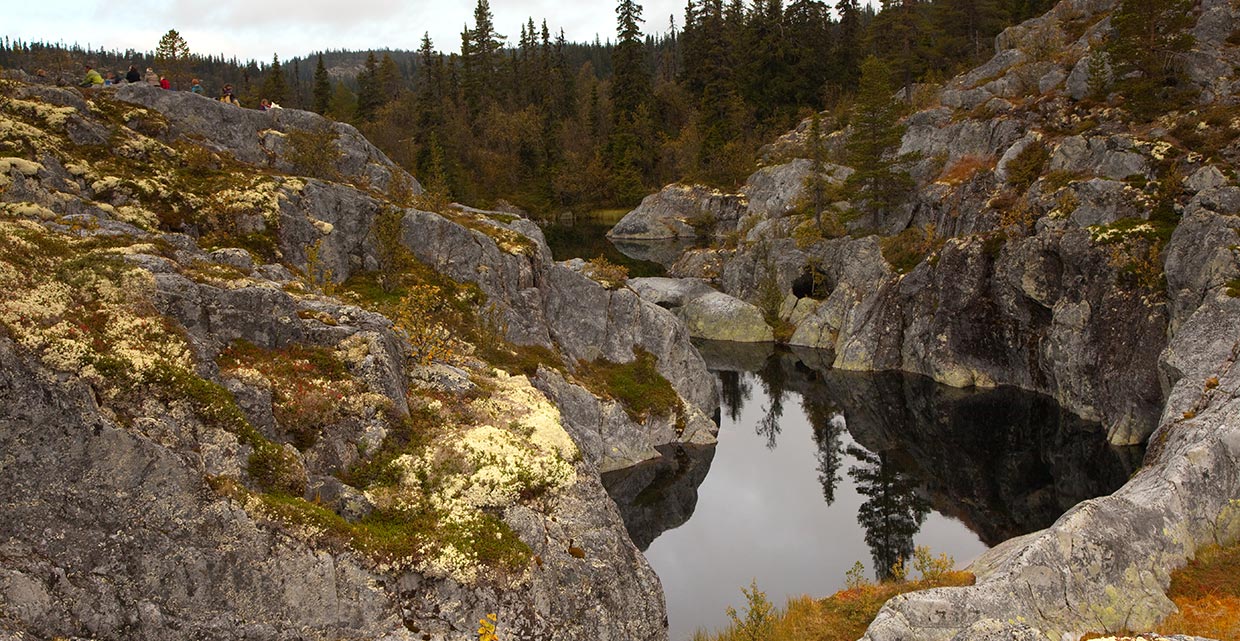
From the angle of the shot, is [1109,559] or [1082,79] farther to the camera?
[1082,79]

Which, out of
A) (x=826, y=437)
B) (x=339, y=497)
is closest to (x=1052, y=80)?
(x=826, y=437)

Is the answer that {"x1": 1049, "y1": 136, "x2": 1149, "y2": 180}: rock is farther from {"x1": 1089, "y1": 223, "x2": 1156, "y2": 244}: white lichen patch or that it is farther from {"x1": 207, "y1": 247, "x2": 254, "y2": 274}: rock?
{"x1": 207, "y1": 247, "x2": 254, "y2": 274}: rock

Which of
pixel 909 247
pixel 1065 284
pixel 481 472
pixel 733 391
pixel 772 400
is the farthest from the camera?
pixel 909 247

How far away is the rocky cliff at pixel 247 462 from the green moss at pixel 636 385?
41.8ft

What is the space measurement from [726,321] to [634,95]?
86881 millimetres

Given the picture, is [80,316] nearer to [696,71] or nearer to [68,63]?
[68,63]

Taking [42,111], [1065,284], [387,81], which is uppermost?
[387,81]

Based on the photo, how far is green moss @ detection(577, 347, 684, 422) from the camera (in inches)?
1799

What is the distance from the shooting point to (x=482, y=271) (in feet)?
146

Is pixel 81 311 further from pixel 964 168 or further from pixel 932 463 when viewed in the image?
pixel 964 168

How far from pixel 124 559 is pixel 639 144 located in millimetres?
135594

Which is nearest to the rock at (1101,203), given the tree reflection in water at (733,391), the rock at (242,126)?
the tree reflection in water at (733,391)

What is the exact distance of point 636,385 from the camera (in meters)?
47.5

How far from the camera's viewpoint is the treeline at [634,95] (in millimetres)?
111312
